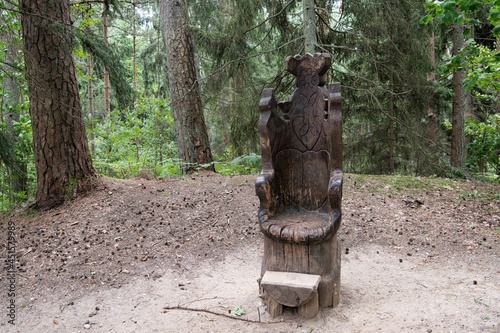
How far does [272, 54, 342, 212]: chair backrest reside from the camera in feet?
13.9

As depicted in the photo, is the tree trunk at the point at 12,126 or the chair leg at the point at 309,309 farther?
the tree trunk at the point at 12,126

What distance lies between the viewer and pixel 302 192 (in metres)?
4.31

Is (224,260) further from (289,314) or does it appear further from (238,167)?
(238,167)

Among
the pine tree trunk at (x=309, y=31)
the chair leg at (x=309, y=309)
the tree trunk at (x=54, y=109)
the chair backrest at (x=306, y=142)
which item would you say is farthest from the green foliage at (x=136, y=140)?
the chair leg at (x=309, y=309)

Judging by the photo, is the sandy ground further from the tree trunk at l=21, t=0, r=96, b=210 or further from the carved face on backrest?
the tree trunk at l=21, t=0, r=96, b=210

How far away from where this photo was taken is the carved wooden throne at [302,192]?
3.55 m

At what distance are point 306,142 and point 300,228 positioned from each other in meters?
1.09

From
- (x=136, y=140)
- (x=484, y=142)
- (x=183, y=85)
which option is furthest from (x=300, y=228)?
(x=136, y=140)

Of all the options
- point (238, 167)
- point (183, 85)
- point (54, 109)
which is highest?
point (183, 85)

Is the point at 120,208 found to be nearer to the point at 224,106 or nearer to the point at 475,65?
the point at 224,106

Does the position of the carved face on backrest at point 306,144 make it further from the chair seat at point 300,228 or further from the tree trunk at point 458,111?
the tree trunk at point 458,111

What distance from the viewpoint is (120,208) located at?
6062 millimetres

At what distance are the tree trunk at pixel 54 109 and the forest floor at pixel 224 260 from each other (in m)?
0.38

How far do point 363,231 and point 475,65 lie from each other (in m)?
3.22
